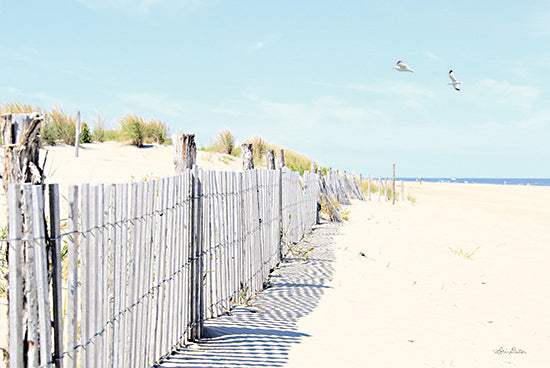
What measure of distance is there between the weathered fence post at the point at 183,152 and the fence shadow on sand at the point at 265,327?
1455 millimetres

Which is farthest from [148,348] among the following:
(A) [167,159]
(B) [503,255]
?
(A) [167,159]

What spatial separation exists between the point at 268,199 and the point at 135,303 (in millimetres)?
3946

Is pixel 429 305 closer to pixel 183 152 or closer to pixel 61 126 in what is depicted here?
pixel 183 152

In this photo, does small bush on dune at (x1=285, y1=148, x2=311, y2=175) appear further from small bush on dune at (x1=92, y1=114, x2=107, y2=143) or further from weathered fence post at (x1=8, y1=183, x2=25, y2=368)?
weathered fence post at (x1=8, y1=183, x2=25, y2=368)

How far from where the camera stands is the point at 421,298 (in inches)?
267

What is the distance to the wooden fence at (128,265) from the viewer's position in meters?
2.26

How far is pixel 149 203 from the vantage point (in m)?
3.41

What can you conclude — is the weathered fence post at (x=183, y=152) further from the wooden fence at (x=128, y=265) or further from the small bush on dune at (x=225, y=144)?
the small bush on dune at (x=225, y=144)

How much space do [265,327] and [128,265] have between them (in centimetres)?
204

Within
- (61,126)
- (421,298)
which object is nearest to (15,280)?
(421,298)

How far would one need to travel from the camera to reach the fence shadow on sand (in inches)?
158

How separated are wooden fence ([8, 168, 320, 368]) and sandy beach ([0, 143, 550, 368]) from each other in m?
0.93
